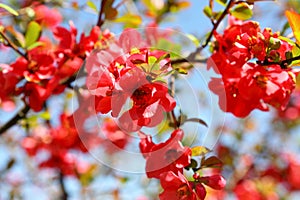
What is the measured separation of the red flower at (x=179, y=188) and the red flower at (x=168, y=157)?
0.13 feet

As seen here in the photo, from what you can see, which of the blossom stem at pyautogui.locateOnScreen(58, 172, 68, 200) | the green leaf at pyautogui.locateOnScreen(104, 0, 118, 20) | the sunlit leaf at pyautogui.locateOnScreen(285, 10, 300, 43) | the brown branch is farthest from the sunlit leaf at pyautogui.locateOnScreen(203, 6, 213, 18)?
the blossom stem at pyautogui.locateOnScreen(58, 172, 68, 200)

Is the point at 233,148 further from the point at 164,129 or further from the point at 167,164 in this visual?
the point at 167,164

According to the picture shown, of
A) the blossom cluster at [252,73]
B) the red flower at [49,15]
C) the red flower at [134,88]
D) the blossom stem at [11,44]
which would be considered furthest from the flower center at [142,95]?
the red flower at [49,15]

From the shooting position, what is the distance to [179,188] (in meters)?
1.01

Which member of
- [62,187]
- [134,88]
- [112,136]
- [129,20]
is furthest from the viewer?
[62,187]

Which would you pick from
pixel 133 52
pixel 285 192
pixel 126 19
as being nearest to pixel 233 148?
pixel 285 192

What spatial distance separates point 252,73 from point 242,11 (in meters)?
0.31

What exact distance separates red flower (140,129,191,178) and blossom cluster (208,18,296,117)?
204 mm

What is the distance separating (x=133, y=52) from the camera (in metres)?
1.01

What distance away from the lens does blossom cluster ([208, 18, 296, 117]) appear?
3.50 ft

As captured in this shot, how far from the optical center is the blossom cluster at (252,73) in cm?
107

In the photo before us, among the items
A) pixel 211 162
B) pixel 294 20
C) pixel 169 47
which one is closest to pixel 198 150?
pixel 211 162

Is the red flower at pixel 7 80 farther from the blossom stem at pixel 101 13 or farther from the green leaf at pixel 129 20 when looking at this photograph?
the green leaf at pixel 129 20

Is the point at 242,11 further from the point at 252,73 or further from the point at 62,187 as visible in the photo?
the point at 62,187
